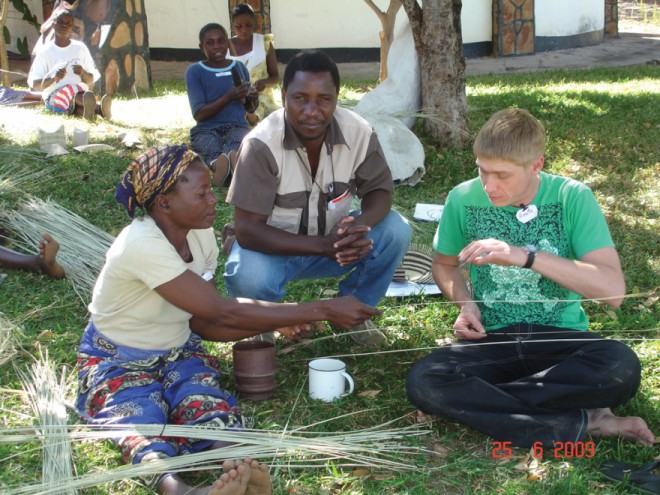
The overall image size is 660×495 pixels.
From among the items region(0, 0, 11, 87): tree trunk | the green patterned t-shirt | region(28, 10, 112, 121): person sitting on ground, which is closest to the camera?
the green patterned t-shirt

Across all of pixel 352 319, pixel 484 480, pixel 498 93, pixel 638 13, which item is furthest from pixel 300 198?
pixel 638 13

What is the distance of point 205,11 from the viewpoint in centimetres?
1300

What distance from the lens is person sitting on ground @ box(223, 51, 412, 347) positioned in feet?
10.8

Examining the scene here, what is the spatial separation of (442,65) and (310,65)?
363 cm

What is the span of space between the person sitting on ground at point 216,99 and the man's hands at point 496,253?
373 cm

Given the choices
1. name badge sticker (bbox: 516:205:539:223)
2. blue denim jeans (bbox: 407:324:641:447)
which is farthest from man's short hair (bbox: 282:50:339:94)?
blue denim jeans (bbox: 407:324:641:447)

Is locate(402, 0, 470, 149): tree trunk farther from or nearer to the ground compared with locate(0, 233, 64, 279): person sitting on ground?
farther from the ground

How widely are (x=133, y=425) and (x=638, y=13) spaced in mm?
19468

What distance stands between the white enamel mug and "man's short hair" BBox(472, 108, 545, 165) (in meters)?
1.06

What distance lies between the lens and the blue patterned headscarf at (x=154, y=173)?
2.78m

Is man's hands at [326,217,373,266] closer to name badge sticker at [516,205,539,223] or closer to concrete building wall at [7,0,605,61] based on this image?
name badge sticker at [516,205,539,223]

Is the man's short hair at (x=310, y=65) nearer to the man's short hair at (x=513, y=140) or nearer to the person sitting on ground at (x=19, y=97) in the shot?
the man's short hair at (x=513, y=140)

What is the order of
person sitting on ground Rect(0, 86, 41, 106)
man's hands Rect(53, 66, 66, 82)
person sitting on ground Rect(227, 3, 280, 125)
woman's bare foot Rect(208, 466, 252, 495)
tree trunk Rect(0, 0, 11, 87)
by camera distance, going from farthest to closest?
1. tree trunk Rect(0, 0, 11, 87)
2. person sitting on ground Rect(0, 86, 41, 106)
3. man's hands Rect(53, 66, 66, 82)
4. person sitting on ground Rect(227, 3, 280, 125)
5. woman's bare foot Rect(208, 466, 252, 495)
